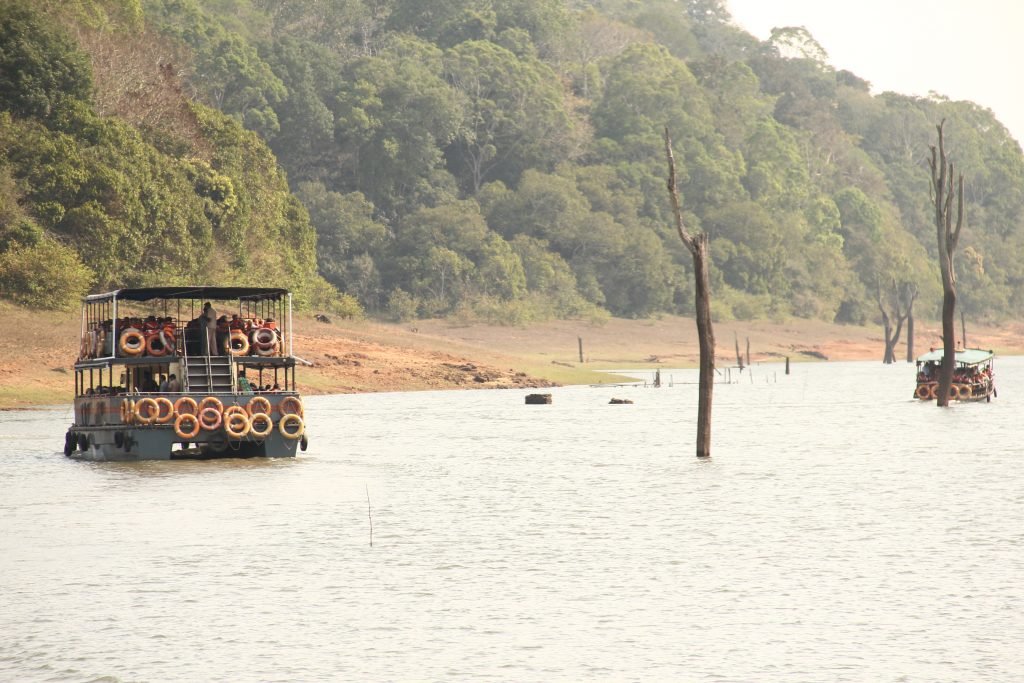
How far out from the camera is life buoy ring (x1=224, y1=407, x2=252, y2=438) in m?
39.9

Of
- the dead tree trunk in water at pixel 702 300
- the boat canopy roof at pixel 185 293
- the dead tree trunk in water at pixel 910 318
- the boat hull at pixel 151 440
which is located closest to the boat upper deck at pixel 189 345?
the boat canopy roof at pixel 185 293

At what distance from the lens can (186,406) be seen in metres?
39.6

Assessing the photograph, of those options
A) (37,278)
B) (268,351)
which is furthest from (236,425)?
(37,278)

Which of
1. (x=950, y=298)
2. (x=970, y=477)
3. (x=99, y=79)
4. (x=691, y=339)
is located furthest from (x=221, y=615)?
(x=691, y=339)

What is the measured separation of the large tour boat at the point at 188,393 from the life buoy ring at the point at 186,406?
26 millimetres

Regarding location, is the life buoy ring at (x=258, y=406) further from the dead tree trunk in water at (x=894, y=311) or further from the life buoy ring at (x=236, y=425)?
the dead tree trunk in water at (x=894, y=311)

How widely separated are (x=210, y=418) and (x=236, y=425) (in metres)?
0.70

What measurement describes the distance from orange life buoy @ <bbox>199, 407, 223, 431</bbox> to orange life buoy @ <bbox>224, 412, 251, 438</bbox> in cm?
21

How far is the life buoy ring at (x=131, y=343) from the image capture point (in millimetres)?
40719

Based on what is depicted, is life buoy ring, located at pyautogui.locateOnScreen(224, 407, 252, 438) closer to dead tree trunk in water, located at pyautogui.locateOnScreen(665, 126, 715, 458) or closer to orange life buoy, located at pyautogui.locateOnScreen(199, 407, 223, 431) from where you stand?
orange life buoy, located at pyautogui.locateOnScreen(199, 407, 223, 431)

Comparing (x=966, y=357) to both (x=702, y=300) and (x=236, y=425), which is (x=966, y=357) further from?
(x=236, y=425)

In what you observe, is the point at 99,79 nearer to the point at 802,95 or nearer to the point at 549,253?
the point at 549,253

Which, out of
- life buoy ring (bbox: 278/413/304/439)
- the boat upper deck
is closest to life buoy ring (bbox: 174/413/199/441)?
the boat upper deck

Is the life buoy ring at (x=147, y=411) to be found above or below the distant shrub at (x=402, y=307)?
below
